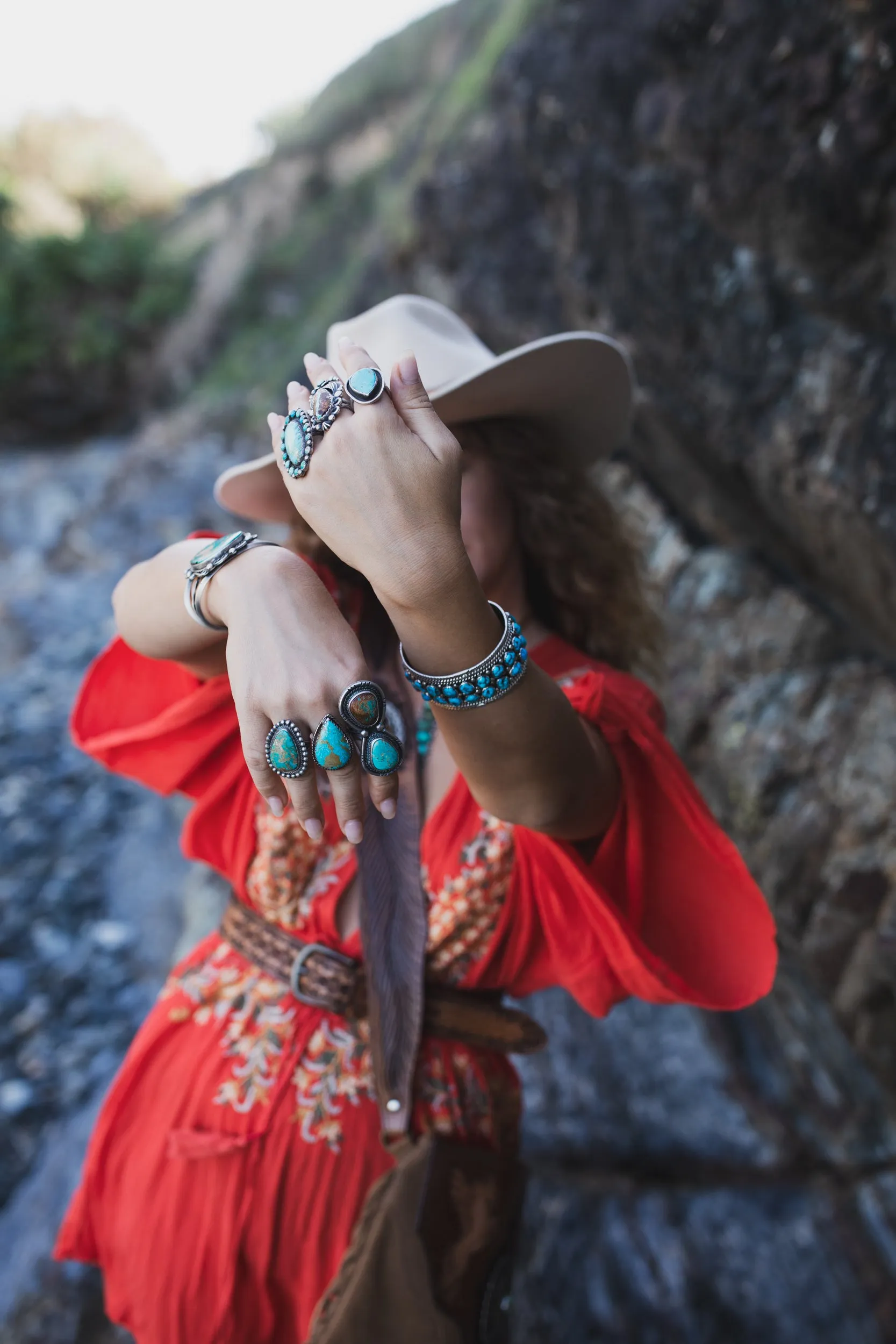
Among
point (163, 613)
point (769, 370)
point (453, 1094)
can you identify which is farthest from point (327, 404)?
point (769, 370)

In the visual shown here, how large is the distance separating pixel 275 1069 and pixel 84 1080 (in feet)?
5.65

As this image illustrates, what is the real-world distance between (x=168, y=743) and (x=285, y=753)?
2.68 ft

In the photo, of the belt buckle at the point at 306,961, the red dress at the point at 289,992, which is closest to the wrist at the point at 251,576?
the red dress at the point at 289,992

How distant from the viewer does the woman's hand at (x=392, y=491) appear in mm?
827

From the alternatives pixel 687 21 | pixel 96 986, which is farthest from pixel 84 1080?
pixel 687 21

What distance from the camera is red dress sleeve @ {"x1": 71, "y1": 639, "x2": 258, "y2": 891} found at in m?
1.56

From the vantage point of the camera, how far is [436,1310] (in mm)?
1336

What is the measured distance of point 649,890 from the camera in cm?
142

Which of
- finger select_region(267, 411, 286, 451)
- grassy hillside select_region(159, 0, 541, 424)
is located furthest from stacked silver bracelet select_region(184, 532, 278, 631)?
grassy hillside select_region(159, 0, 541, 424)

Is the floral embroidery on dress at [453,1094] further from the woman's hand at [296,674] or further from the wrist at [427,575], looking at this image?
the wrist at [427,575]

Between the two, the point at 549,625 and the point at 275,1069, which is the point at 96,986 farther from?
the point at 549,625

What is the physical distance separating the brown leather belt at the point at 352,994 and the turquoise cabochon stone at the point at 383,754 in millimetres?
785

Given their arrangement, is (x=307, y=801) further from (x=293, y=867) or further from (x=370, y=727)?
(x=293, y=867)

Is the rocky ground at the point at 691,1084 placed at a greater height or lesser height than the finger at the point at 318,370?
lesser
